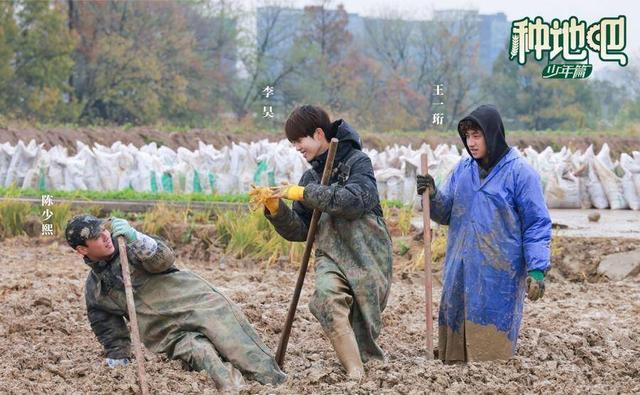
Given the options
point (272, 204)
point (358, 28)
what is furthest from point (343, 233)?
point (358, 28)

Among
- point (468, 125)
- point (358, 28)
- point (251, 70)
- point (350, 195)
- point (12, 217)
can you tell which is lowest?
point (12, 217)

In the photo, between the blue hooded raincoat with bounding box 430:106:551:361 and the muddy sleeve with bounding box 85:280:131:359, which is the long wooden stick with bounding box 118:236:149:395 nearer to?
the muddy sleeve with bounding box 85:280:131:359

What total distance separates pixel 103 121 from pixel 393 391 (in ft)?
88.7

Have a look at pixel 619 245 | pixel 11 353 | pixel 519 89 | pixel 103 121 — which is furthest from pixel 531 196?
pixel 103 121

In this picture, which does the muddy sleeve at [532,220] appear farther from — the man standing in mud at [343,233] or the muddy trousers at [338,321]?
the muddy trousers at [338,321]

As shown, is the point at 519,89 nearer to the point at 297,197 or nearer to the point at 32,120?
the point at 32,120

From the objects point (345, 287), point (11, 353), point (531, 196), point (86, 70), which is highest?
point (86, 70)

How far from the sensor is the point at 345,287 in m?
5.13

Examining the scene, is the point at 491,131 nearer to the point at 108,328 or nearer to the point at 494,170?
the point at 494,170

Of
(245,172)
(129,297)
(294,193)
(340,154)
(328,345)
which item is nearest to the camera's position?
(129,297)

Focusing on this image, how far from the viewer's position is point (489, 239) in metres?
5.26

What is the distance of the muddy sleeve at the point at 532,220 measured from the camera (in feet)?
16.7

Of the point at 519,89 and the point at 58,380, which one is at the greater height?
the point at 519,89

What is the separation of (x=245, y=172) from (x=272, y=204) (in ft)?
34.0
